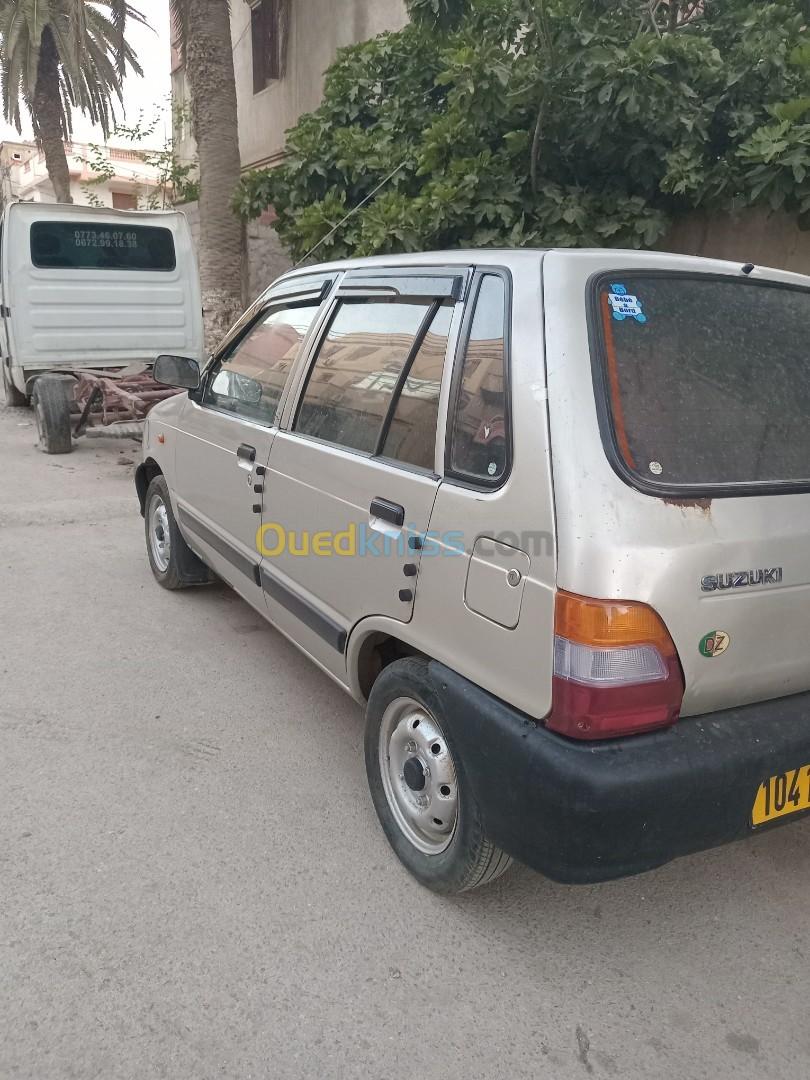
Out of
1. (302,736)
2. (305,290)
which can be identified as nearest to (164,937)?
(302,736)

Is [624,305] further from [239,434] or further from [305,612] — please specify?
[239,434]

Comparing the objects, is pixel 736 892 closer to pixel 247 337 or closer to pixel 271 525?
pixel 271 525

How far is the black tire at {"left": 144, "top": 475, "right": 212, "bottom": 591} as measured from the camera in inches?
177

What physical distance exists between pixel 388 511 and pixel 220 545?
1581 millimetres

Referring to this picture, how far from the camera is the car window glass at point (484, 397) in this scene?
2029 millimetres

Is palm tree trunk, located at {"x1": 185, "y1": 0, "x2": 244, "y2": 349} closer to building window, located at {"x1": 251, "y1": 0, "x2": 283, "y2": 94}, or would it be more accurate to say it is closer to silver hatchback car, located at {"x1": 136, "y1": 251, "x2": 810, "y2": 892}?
building window, located at {"x1": 251, "y1": 0, "x2": 283, "y2": 94}

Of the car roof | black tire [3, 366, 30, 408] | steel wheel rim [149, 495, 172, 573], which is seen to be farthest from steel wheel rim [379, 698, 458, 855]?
black tire [3, 366, 30, 408]

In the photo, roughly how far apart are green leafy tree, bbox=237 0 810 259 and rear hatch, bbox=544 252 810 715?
336 cm

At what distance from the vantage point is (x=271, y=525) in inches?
124

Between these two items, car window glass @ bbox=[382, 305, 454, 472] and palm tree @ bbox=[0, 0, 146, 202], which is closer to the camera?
car window glass @ bbox=[382, 305, 454, 472]

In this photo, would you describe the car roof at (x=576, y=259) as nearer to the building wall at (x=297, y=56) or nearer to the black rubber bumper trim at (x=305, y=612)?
the black rubber bumper trim at (x=305, y=612)

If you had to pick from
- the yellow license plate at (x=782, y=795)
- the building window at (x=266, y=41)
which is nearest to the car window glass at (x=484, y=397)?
the yellow license plate at (x=782, y=795)

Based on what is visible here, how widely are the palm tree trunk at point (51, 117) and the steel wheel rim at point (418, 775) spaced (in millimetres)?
16287

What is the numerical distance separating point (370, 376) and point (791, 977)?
2088mm
